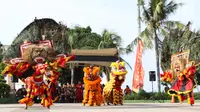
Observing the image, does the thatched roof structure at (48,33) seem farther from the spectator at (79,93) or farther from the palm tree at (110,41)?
the palm tree at (110,41)

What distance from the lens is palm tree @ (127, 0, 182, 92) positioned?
125ft

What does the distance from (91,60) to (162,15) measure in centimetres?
977

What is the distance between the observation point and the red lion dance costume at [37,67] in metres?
20.0

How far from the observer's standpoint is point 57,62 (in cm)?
2048

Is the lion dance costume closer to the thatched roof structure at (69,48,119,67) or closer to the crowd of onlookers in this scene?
the thatched roof structure at (69,48,119,67)

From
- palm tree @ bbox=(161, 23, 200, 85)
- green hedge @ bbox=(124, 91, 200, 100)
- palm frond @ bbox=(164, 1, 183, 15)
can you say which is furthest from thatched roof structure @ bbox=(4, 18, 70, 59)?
palm tree @ bbox=(161, 23, 200, 85)

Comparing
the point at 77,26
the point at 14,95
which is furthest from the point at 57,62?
the point at 77,26

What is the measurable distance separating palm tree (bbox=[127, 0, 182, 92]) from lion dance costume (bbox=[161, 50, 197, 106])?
12.8m

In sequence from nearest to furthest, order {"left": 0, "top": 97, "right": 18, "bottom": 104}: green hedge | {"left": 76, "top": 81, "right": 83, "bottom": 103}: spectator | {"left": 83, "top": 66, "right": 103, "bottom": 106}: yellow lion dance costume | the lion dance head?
{"left": 83, "top": 66, "right": 103, "bottom": 106}: yellow lion dance costume → the lion dance head → {"left": 76, "top": 81, "right": 83, "bottom": 103}: spectator → {"left": 0, "top": 97, "right": 18, "bottom": 104}: green hedge

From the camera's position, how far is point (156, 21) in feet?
125

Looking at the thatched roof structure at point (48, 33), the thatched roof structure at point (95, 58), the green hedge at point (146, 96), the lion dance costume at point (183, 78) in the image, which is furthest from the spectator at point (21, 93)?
the lion dance costume at point (183, 78)

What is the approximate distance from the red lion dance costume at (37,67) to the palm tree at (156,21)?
18.1 m

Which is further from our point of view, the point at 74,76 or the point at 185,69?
the point at 74,76

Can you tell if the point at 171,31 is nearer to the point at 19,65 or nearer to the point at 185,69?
the point at 185,69
